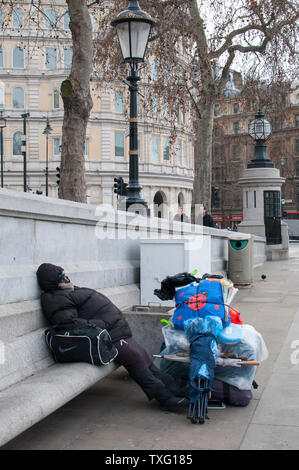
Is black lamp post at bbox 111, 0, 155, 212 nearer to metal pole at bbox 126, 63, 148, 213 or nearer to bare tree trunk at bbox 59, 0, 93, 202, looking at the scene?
metal pole at bbox 126, 63, 148, 213

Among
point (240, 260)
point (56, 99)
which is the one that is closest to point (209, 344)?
point (240, 260)

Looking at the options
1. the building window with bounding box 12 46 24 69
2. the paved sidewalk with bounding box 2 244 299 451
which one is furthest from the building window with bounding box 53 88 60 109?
the paved sidewalk with bounding box 2 244 299 451

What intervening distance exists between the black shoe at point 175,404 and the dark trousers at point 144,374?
3 cm

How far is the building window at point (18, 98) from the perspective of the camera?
6000cm

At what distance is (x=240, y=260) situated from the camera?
1490 cm

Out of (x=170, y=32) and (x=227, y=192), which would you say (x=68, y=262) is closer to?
(x=170, y=32)

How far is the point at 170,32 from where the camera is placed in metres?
22.9

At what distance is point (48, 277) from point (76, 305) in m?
0.35

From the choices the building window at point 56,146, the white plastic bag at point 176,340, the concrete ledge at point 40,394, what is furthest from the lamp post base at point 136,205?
the building window at point 56,146

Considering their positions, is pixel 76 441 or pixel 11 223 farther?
pixel 11 223

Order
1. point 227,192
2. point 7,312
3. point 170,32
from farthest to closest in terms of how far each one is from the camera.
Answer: point 227,192 → point 170,32 → point 7,312

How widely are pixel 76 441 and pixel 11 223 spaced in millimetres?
1959
